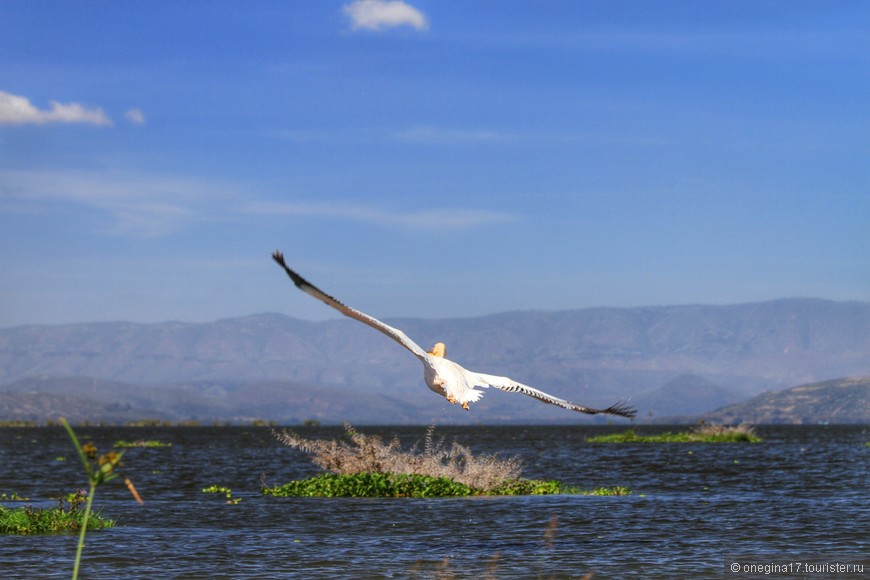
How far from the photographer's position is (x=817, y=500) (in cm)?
4525

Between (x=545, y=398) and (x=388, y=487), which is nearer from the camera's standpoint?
(x=545, y=398)

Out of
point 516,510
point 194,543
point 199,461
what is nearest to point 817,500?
point 516,510

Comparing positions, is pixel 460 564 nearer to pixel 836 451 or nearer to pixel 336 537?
pixel 336 537

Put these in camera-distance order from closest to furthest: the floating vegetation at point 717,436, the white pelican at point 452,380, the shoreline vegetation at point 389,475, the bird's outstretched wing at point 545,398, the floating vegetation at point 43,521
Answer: the white pelican at point 452,380, the bird's outstretched wing at point 545,398, the floating vegetation at point 43,521, the shoreline vegetation at point 389,475, the floating vegetation at point 717,436

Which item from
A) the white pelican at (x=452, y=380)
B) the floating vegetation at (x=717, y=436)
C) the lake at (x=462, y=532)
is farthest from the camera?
the floating vegetation at (x=717, y=436)

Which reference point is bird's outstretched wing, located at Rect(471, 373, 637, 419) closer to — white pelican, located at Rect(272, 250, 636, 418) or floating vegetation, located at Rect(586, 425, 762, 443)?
white pelican, located at Rect(272, 250, 636, 418)

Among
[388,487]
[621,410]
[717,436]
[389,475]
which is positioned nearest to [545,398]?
[621,410]

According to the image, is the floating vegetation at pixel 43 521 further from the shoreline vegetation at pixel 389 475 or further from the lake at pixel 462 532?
the shoreline vegetation at pixel 389 475

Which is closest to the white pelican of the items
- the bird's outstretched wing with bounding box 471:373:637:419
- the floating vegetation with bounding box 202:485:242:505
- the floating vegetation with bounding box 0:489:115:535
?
the bird's outstretched wing with bounding box 471:373:637:419

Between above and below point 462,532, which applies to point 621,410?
above

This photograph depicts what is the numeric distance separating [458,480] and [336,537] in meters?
11.2

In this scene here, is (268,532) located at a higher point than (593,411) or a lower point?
lower

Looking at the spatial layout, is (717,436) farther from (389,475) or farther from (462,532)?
(462,532)

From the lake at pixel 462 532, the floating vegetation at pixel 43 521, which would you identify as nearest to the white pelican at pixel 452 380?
the lake at pixel 462 532
